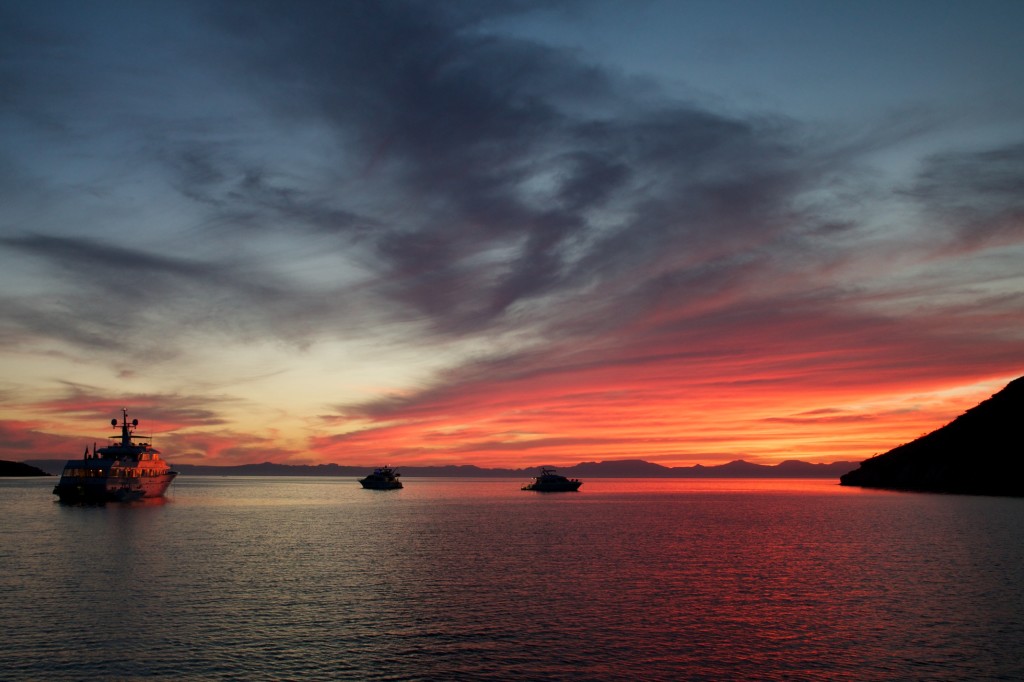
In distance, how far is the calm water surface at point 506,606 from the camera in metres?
33.7

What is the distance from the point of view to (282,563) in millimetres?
64500

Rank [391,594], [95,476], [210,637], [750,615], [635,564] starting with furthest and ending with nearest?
[95,476] → [635,564] → [391,594] → [750,615] → [210,637]

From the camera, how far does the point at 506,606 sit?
46.1 m

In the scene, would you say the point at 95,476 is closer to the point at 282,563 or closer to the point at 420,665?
the point at 282,563

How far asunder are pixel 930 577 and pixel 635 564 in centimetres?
2401

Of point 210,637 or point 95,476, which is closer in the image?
point 210,637

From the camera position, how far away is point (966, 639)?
38.5m

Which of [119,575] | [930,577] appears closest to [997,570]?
[930,577]

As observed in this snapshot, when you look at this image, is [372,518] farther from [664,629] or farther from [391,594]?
[664,629]

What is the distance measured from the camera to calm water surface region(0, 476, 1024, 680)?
110ft

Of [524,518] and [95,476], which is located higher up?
[95,476]

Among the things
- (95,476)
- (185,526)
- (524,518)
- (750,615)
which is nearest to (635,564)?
(750,615)

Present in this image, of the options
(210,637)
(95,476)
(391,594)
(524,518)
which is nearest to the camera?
(210,637)

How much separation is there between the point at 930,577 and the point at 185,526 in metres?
90.2
